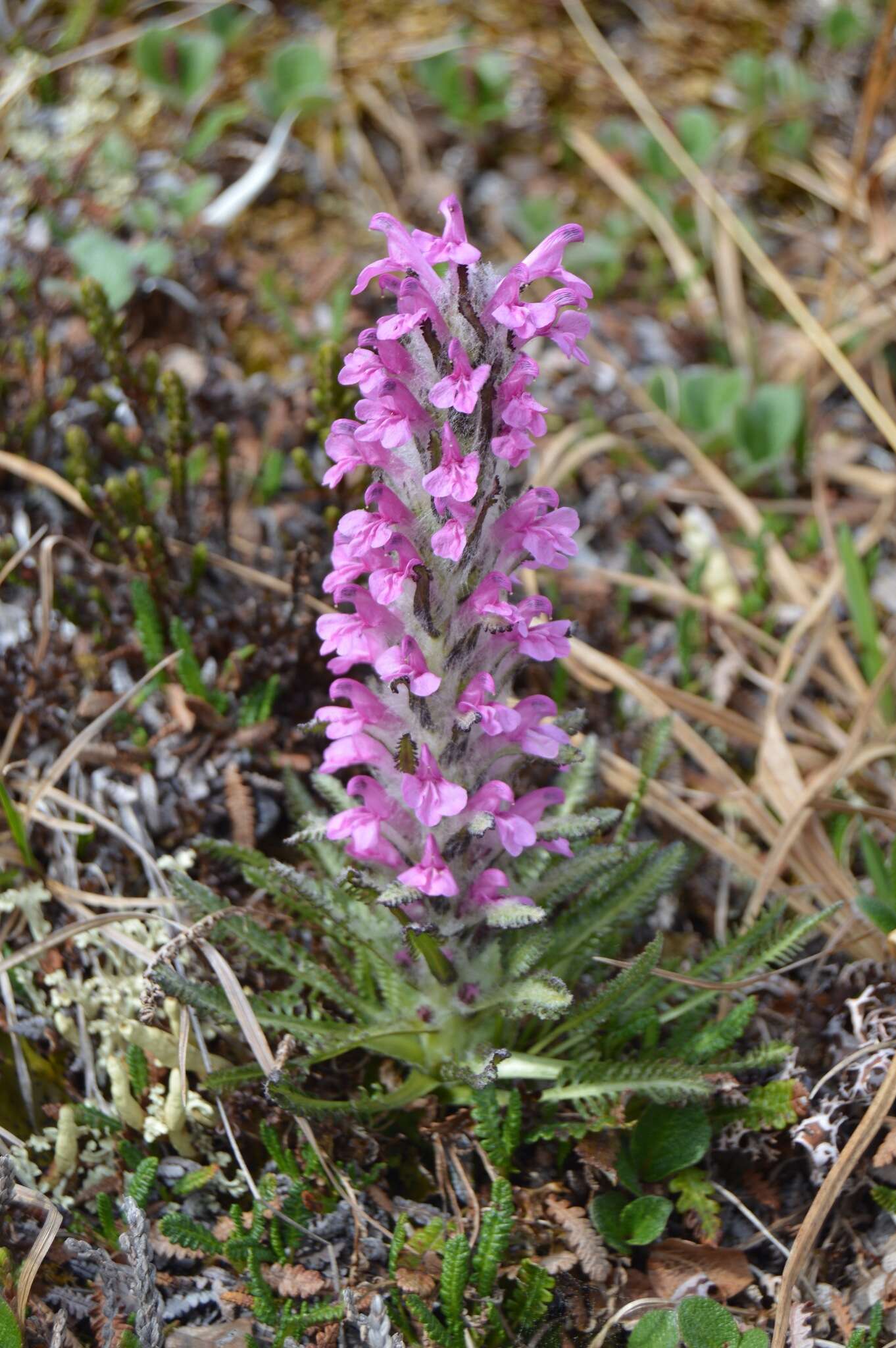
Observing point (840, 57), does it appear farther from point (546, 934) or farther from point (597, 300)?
point (546, 934)

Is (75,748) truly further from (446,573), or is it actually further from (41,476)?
(446,573)

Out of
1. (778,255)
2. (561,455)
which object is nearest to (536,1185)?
(561,455)

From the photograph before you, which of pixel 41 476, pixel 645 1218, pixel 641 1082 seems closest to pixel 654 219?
pixel 41 476

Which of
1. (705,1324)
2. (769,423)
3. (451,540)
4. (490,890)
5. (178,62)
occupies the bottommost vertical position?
(705,1324)

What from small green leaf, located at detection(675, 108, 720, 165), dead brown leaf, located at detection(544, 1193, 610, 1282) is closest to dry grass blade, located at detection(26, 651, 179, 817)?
dead brown leaf, located at detection(544, 1193, 610, 1282)

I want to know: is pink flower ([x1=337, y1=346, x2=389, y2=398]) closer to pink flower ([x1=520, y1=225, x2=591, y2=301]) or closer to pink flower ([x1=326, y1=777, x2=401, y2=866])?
pink flower ([x1=520, y1=225, x2=591, y2=301])

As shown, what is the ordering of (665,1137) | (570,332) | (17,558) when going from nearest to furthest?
(570,332) → (665,1137) → (17,558)
